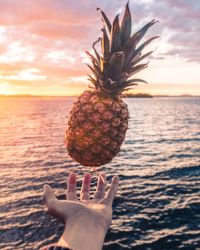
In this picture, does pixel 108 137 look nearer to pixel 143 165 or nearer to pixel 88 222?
pixel 88 222

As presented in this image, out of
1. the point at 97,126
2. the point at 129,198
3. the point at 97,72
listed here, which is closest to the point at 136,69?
the point at 97,72

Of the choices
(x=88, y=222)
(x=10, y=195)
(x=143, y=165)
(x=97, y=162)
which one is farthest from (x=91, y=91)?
(x=143, y=165)

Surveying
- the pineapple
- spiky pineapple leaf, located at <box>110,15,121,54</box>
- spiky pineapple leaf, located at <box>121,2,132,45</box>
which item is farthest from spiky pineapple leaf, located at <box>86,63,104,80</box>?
spiky pineapple leaf, located at <box>121,2,132,45</box>

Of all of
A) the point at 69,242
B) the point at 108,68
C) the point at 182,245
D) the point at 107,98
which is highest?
the point at 108,68

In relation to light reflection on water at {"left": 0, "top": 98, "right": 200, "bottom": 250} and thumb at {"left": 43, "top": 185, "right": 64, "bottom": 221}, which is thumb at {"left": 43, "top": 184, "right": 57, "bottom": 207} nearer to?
thumb at {"left": 43, "top": 185, "right": 64, "bottom": 221}

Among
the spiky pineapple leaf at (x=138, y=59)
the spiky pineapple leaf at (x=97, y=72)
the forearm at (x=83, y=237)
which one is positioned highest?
the spiky pineapple leaf at (x=138, y=59)

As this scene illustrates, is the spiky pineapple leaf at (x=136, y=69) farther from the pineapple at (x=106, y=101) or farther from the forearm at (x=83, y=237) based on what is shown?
the forearm at (x=83, y=237)

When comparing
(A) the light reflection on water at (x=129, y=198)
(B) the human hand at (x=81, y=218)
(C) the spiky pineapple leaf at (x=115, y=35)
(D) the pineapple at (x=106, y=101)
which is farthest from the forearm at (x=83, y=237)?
(A) the light reflection on water at (x=129, y=198)
